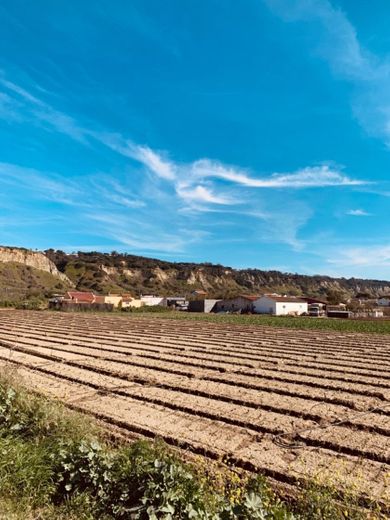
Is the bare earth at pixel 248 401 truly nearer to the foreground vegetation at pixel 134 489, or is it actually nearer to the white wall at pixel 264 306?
the foreground vegetation at pixel 134 489

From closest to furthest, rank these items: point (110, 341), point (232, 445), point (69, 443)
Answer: point (69, 443) < point (232, 445) < point (110, 341)

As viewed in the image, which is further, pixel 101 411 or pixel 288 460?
pixel 101 411

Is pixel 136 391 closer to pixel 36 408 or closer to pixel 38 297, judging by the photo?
pixel 36 408

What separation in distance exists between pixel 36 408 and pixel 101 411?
146cm

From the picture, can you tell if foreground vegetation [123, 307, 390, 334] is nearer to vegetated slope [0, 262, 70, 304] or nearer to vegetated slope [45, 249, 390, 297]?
vegetated slope [0, 262, 70, 304]

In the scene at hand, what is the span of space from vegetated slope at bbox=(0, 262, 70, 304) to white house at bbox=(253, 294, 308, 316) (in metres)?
37.1

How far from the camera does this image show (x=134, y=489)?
A: 374cm

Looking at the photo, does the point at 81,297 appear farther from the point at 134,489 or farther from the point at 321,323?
the point at 134,489

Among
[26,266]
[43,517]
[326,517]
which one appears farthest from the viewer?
[26,266]

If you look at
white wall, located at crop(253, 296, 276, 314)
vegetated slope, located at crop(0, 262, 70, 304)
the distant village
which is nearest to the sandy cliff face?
vegetated slope, located at crop(0, 262, 70, 304)

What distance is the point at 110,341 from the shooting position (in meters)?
18.3

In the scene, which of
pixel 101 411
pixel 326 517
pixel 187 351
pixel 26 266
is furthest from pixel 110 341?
pixel 26 266

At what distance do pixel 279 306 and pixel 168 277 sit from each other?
216 feet

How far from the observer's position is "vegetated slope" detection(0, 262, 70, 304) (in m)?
77.4
